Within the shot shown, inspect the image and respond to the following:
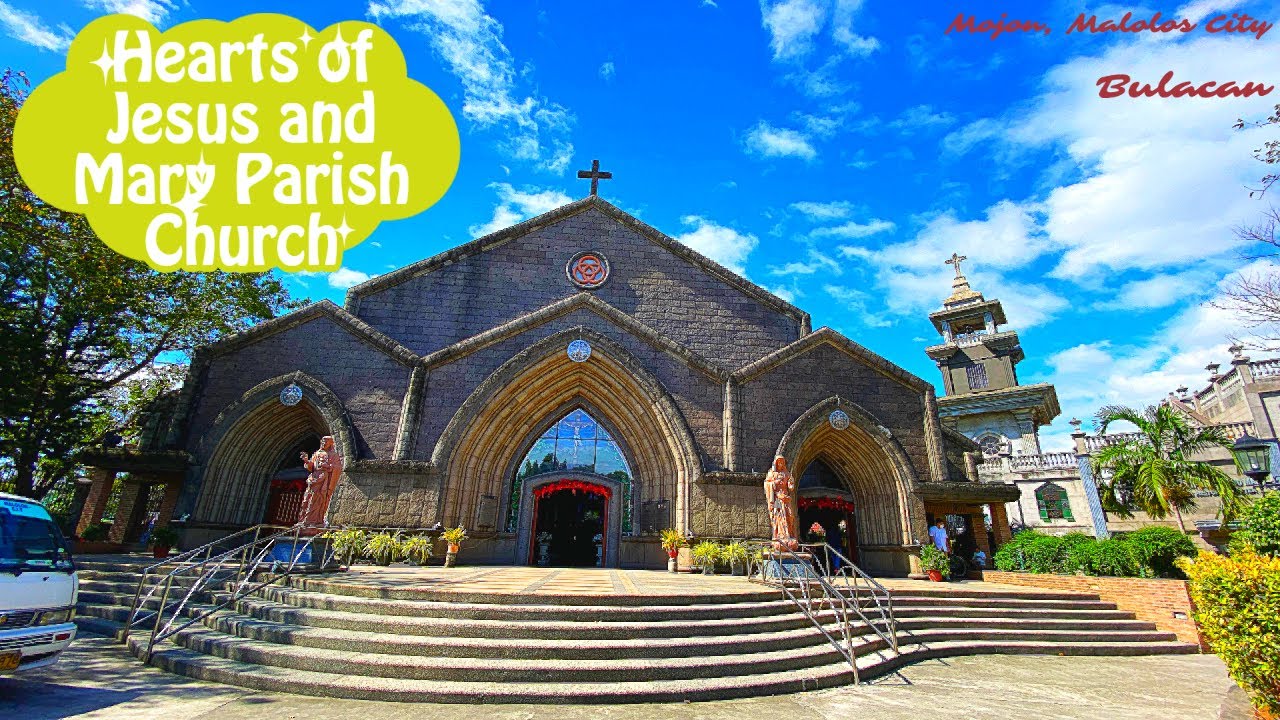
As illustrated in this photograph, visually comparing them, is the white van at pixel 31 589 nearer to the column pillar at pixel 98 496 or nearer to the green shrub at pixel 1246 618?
the column pillar at pixel 98 496

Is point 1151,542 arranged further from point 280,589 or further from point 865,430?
point 280,589

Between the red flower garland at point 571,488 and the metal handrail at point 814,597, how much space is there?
545 cm

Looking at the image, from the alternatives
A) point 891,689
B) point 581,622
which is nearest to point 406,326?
point 581,622

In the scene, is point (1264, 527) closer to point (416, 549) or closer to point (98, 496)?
point (416, 549)

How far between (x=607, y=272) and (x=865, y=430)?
8650mm

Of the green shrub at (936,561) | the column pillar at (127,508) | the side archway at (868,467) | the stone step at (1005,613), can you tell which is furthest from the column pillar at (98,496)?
the green shrub at (936,561)

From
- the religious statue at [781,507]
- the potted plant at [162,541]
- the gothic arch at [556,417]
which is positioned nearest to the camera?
the religious statue at [781,507]

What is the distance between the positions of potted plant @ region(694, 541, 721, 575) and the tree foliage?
53.2 feet

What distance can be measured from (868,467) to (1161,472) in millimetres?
9181

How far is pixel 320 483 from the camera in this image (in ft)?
35.8

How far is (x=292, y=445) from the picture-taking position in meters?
14.2

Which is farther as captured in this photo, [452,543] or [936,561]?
[936,561]

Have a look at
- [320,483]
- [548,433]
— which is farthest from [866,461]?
[320,483]

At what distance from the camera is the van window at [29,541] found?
17.5 ft
